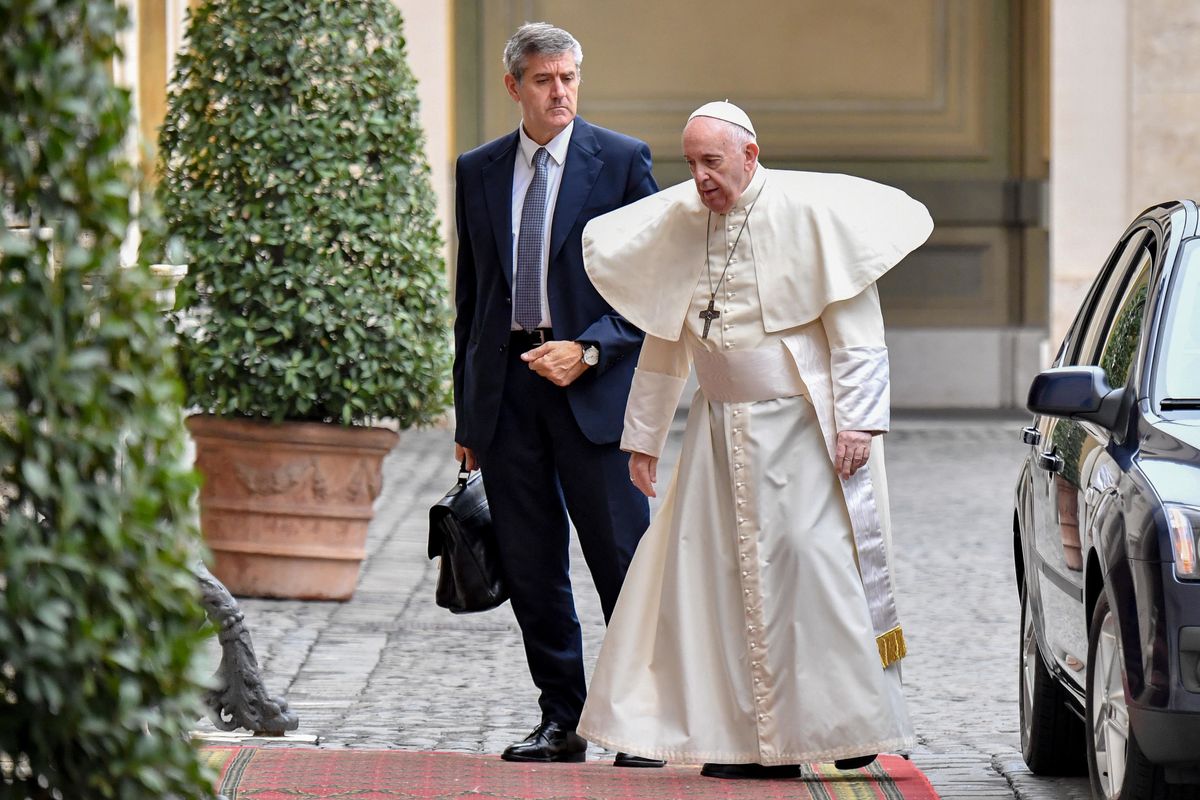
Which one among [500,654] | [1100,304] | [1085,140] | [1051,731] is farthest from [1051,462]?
[1085,140]

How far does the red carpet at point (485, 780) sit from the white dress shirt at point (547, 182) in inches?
46.8

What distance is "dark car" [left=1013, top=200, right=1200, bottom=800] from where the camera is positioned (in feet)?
13.4

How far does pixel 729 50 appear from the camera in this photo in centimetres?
1695

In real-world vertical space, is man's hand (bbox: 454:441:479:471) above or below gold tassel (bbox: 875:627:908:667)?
above

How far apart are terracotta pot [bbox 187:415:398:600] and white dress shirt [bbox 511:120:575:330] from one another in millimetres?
2963

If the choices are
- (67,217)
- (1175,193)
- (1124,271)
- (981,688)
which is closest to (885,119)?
(1175,193)

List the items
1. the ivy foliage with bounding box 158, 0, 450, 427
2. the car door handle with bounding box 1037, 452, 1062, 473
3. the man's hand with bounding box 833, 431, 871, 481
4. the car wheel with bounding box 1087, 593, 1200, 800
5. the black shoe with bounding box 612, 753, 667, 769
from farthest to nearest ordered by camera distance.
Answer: the ivy foliage with bounding box 158, 0, 450, 427 → the black shoe with bounding box 612, 753, 667, 769 → the car door handle with bounding box 1037, 452, 1062, 473 → the man's hand with bounding box 833, 431, 871, 481 → the car wheel with bounding box 1087, 593, 1200, 800

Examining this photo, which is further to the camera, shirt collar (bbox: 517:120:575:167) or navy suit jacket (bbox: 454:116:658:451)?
shirt collar (bbox: 517:120:575:167)

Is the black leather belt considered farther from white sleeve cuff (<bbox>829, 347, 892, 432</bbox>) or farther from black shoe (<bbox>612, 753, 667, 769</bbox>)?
black shoe (<bbox>612, 753, 667, 769</bbox>)

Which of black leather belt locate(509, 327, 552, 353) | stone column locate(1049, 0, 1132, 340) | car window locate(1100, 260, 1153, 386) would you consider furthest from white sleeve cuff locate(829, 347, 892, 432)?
stone column locate(1049, 0, 1132, 340)

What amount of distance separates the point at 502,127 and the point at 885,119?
10.5 ft

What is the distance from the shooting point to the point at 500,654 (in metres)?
7.56

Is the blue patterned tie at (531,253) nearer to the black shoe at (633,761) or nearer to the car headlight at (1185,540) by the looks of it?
the black shoe at (633,761)

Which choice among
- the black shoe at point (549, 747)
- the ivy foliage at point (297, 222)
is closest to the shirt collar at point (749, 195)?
the black shoe at point (549, 747)
